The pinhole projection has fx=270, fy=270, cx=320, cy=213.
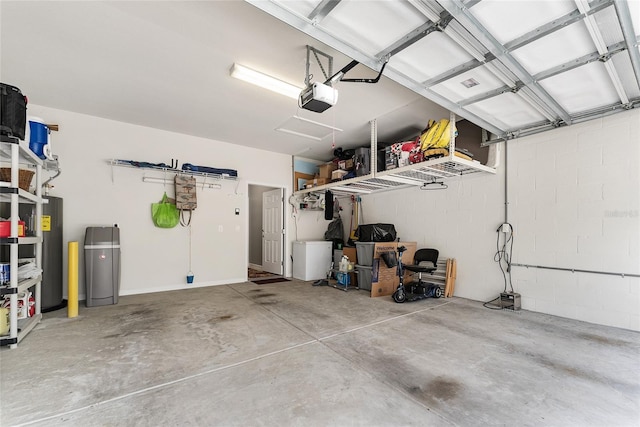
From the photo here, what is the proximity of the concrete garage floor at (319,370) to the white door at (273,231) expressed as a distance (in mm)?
3272

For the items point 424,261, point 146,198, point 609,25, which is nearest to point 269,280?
point 146,198

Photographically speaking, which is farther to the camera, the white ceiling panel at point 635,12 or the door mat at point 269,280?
the door mat at point 269,280

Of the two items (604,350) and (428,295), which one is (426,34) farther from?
(428,295)

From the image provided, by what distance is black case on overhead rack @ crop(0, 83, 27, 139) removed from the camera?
256cm

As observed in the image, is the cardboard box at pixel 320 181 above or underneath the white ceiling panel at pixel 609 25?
underneath

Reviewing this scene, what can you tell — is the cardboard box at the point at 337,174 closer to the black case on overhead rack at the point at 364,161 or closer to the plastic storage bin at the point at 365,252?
the black case on overhead rack at the point at 364,161

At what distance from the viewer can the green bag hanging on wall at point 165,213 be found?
5.17 meters

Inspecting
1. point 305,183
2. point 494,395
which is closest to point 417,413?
point 494,395

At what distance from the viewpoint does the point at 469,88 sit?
3012 mm

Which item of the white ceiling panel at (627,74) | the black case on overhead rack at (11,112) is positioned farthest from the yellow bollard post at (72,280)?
the white ceiling panel at (627,74)

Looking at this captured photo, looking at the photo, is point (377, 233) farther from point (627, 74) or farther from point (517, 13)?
point (517, 13)

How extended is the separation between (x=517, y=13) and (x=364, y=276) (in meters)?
4.42

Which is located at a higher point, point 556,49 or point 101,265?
point 556,49

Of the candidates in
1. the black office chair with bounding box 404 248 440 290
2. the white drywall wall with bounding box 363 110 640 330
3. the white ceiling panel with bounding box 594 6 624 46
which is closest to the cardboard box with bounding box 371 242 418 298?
the black office chair with bounding box 404 248 440 290
